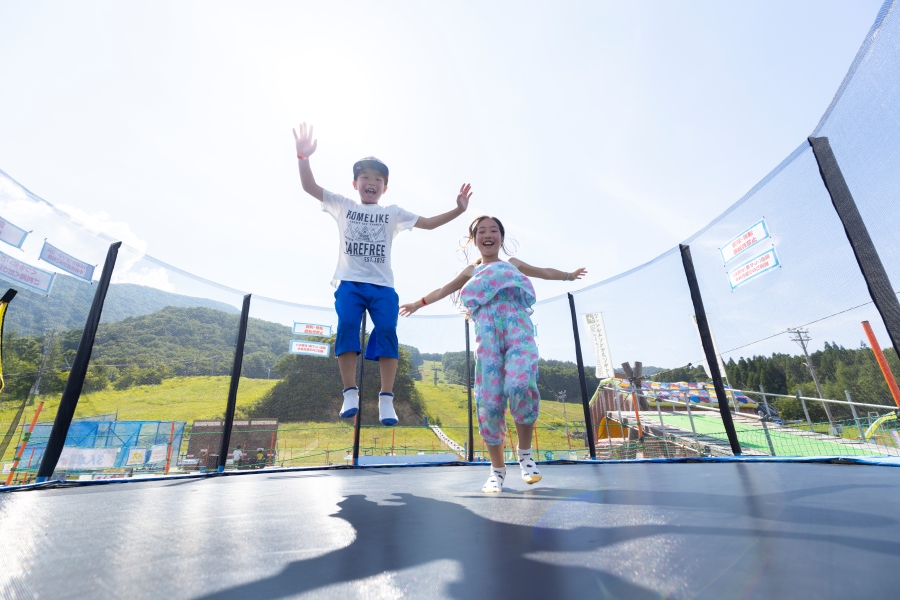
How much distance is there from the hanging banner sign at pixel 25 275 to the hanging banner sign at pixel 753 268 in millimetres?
4263

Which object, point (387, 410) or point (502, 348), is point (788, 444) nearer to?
point (502, 348)

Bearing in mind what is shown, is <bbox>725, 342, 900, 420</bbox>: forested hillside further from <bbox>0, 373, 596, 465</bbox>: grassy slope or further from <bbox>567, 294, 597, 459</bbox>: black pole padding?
<bbox>0, 373, 596, 465</bbox>: grassy slope

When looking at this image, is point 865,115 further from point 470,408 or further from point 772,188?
point 470,408

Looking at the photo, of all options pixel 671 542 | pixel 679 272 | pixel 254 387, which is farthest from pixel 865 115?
pixel 254 387

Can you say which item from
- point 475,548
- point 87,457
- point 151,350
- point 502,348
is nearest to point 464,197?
point 502,348

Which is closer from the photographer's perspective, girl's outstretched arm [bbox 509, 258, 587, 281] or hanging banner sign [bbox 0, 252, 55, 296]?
girl's outstretched arm [bbox 509, 258, 587, 281]

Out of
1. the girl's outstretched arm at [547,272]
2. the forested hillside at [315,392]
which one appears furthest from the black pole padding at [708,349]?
the forested hillside at [315,392]

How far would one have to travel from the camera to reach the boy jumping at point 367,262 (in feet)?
5.98

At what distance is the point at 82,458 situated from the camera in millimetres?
5441

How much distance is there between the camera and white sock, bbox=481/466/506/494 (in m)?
1.34

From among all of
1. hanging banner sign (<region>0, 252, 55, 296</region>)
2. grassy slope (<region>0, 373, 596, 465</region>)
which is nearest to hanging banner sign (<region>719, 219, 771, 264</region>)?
grassy slope (<region>0, 373, 596, 465</region>)

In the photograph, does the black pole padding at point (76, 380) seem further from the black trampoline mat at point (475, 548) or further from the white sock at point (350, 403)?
the white sock at point (350, 403)

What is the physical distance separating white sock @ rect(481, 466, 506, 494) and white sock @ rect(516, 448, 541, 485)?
4.5 inches

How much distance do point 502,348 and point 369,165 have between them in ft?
3.90
